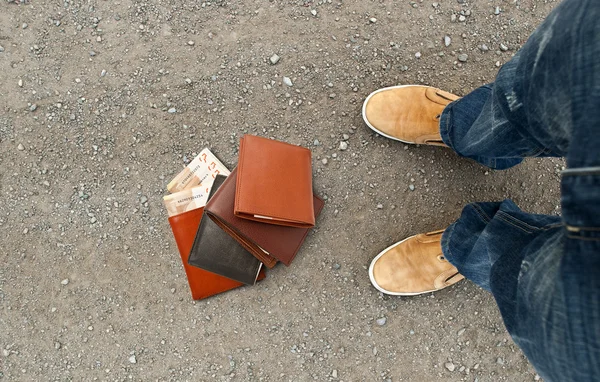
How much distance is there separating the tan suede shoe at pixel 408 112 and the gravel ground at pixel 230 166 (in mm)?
61

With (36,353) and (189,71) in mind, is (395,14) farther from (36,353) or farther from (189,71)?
(36,353)

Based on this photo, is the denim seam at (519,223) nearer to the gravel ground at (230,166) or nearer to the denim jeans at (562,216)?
the denim jeans at (562,216)

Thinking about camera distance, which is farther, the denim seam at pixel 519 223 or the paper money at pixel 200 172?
the paper money at pixel 200 172

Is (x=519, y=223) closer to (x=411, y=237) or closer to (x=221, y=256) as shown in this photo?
(x=411, y=237)

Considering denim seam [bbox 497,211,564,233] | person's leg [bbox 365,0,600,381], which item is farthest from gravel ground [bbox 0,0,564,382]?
person's leg [bbox 365,0,600,381]

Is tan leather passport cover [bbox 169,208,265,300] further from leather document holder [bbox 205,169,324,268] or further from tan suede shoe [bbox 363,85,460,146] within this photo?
tan suede shoe [bbox 363,85,460,146]

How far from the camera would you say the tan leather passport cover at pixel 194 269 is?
4.87 feet

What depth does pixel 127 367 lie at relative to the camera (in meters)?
1.53

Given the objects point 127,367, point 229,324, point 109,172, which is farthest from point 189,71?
point 127,367

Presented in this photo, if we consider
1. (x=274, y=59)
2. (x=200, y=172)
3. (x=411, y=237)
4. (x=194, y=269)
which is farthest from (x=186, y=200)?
(x=411, y=237)

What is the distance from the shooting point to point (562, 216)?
0.66 metres

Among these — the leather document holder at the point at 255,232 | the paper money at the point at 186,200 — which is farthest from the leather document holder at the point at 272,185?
the paper money at the point at 186,200

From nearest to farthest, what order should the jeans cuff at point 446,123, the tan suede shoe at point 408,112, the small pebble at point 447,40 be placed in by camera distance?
1. the jeans cuff at point 446,123
2. the tan suede shoe at point 408,112
3. the small pebble at point 447,40

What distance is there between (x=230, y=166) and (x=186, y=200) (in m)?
0.22
